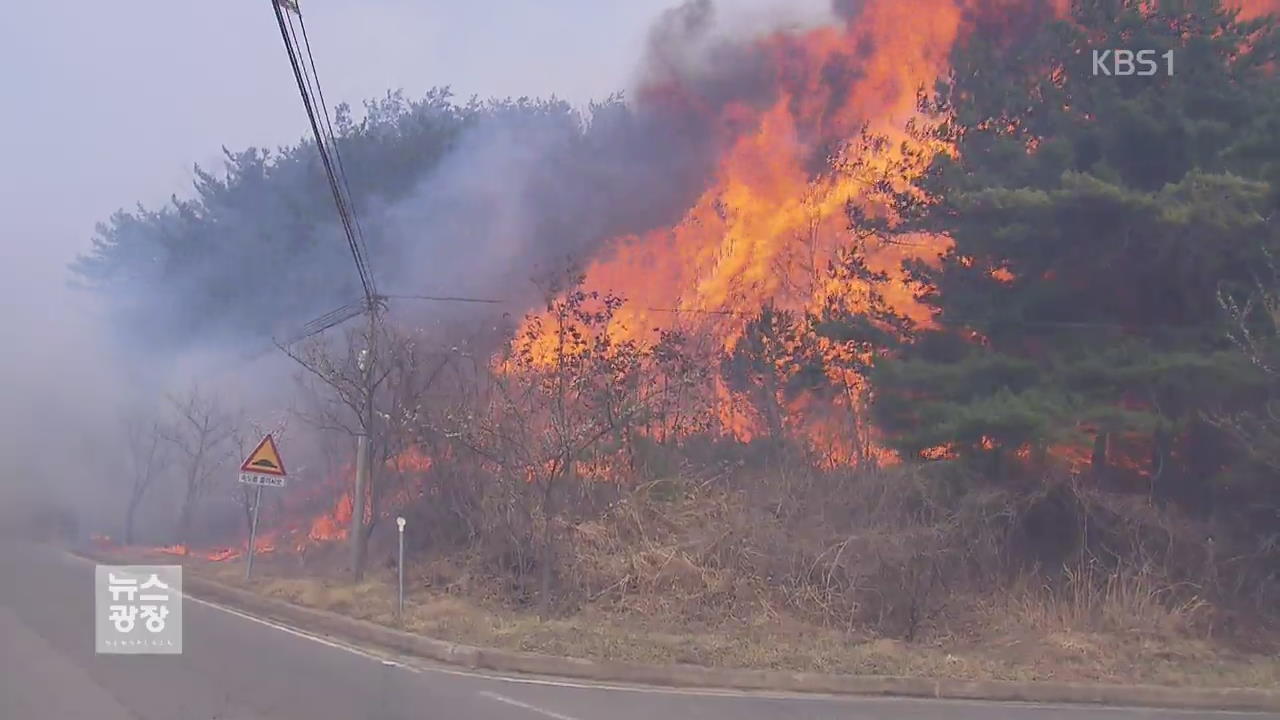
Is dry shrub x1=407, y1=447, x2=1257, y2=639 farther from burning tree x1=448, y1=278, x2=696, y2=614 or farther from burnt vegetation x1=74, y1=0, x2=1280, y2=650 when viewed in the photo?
burning tree x1=448, y1=278, x2=696, y2=614

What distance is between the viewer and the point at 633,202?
24.4 metres

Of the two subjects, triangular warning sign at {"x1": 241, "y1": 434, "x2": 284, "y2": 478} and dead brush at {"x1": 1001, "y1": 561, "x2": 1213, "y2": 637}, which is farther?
triangular warning sign at {"x1": 241, "y1": 434, "x2": 284, "y2": 478}

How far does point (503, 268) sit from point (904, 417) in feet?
41.0

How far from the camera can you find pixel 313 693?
30.4 feet

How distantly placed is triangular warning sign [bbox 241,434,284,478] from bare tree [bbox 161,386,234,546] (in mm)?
11487

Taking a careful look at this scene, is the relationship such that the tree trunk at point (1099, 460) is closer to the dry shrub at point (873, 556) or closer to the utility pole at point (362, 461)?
the dry shrub at point (873, 556)

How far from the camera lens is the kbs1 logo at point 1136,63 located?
1500 centimetres

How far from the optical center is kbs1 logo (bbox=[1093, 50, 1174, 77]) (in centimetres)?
1500

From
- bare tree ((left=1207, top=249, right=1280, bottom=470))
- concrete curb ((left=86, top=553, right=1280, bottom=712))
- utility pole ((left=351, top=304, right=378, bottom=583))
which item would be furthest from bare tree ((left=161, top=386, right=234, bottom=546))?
bare tree ((left=1207, top=249, right=1280, bottom=470))

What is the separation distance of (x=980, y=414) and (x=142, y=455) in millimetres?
24337

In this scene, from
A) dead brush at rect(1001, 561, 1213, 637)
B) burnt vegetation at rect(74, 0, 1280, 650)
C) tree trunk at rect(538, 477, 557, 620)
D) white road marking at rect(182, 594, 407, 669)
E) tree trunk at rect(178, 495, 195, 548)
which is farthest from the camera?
tree trunk at rect(178, 495, 195, 548)

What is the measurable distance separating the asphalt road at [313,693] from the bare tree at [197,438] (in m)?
15.4

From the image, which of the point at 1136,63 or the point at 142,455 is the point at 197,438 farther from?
the point at 1136,63

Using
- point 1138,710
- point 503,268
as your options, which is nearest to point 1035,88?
point 1138,710
